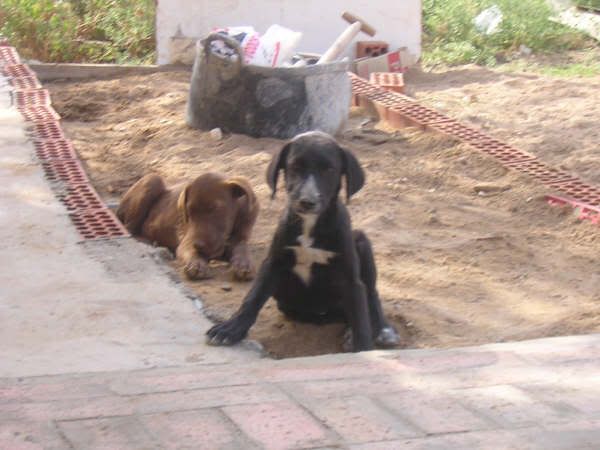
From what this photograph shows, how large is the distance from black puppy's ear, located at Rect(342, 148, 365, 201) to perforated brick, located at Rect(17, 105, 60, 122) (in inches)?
153

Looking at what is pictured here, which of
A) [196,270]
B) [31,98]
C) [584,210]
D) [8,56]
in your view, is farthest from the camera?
[8,56]

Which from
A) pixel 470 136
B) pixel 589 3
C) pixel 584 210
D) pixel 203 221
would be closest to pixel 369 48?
pixel 470 136

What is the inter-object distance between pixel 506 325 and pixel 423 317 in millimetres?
373

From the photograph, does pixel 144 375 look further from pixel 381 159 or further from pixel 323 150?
pixel 381 159

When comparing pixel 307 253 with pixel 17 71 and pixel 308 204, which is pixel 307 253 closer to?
pixel 308 204

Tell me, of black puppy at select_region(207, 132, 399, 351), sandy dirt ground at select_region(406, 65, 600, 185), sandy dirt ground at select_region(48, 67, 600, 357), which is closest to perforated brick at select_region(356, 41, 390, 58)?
sandy dirt ground at select_region(406, 65, 600, 185)

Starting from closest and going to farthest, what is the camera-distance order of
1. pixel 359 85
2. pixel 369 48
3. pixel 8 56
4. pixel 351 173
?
pixel 351 173
pixel 359 85
pixel 8 56
pixel 369 48

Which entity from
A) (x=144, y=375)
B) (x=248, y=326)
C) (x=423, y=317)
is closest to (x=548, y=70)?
(x=423, y=317)

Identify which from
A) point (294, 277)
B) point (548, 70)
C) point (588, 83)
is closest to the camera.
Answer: point (294, 277)

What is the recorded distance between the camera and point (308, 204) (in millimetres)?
4410

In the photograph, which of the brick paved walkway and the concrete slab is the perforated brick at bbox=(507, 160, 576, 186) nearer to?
the concrete slab

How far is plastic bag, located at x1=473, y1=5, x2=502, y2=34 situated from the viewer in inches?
482

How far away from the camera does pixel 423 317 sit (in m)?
5.04

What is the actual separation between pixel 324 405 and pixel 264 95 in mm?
4917
